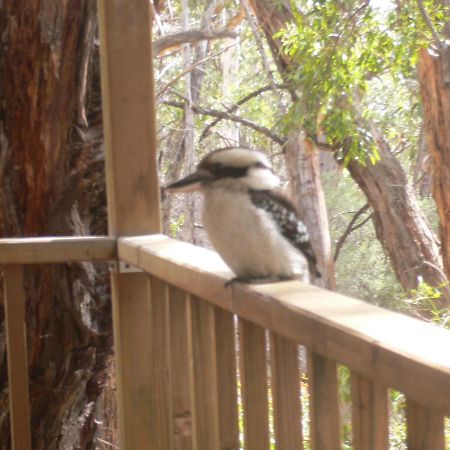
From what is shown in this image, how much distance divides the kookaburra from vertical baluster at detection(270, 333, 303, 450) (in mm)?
322

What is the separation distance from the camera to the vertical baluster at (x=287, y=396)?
109 centimetres

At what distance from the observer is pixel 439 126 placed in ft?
18.5

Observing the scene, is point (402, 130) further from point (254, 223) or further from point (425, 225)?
point (254, 223)

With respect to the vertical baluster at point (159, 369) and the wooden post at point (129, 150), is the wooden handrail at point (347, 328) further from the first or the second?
the wooden post at point (129, 150)

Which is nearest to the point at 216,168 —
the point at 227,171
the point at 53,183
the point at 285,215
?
the point at 227,171

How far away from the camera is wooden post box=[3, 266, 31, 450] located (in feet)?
6.08

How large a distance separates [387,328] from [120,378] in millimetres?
1173

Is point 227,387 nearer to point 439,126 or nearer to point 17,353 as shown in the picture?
point 17,353

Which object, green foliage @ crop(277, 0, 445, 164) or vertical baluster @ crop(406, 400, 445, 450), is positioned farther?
green foliage @ crop(277, 0, 445, 164)

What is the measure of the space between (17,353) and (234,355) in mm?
727

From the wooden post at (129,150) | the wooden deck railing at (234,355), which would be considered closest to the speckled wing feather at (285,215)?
the wooden deck railing at (234,355)

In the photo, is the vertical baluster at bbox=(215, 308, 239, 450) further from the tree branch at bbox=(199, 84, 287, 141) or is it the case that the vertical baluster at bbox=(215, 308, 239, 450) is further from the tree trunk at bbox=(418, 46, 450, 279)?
the tree branch at bbox=(199, 84, 287, 141)

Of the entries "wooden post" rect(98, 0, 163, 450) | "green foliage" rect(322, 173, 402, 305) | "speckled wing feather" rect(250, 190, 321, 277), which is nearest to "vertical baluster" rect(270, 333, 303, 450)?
"speckled wing feather" rect(250, 190, 321, 277)

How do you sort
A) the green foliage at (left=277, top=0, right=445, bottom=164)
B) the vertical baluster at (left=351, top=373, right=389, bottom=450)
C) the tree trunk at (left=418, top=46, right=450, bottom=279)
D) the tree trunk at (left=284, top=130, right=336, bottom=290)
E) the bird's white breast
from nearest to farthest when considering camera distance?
A: the vertical baluster at (left=351, top=373, right=389, bottom=450)
the bird's white breast
the green foliage at (left=277, top=0, right=445, bottom=164)
the tree trunk at (left=418, top=46, right=450, bottom=279)
the tree trunk at (left=284, top=130, right=336, bottom=290)
